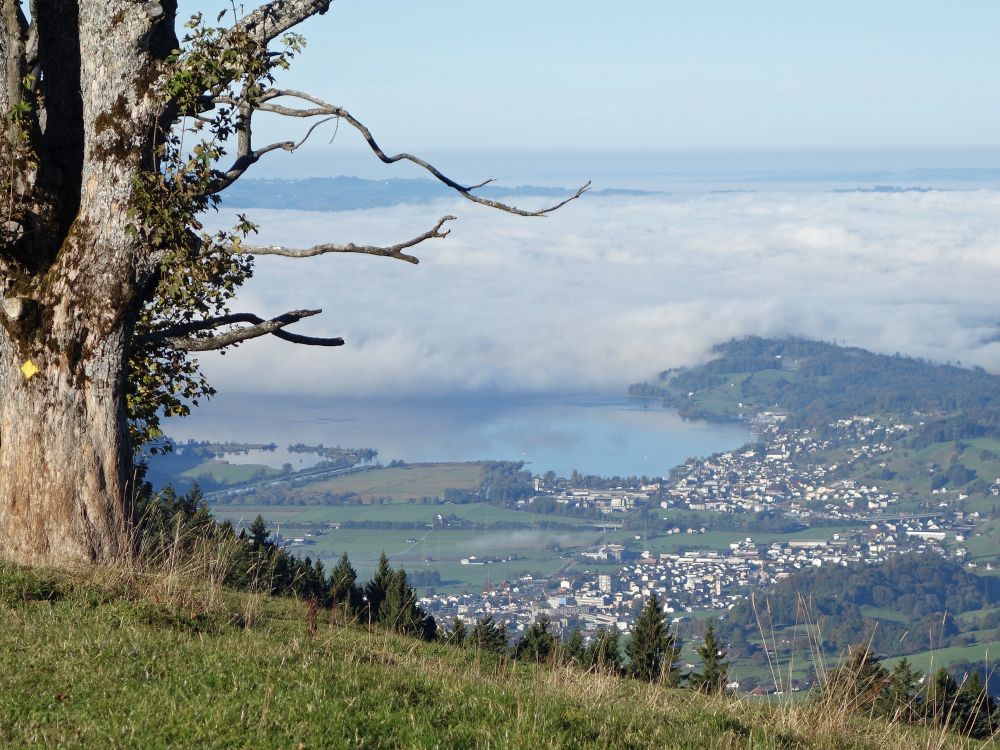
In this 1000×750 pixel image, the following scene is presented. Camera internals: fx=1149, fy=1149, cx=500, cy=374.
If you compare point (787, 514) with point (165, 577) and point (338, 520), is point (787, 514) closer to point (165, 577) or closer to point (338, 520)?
point (338, 520)

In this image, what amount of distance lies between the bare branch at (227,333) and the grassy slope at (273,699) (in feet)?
13.0

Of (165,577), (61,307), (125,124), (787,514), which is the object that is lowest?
(787,514)

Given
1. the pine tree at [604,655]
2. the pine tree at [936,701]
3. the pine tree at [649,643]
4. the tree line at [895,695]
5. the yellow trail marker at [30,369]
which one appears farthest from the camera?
the pine tree at [649,643]

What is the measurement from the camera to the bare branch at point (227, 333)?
44.9 ft

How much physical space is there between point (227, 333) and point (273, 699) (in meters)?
7.54

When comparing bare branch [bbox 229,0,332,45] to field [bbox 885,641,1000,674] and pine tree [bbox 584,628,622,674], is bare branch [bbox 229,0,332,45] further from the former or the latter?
field [bbox 885,641,1000,674]

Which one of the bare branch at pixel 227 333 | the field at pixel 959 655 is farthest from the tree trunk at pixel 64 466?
the field at pixel 959 655

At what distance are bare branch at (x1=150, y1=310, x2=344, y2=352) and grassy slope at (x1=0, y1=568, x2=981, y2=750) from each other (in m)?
3.97

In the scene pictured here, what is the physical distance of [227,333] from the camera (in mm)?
14289

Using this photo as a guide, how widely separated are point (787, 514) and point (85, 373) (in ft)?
608

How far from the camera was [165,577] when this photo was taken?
1116 cm

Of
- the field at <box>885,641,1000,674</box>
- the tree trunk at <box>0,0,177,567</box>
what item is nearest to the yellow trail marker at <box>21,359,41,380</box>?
the tree trunk at <box>0,0,177,567</box>

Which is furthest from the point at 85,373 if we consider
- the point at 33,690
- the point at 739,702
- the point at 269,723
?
the point at 739,702

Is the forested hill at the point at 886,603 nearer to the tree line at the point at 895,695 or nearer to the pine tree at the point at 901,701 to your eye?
the pine tree at the point at 901,701
